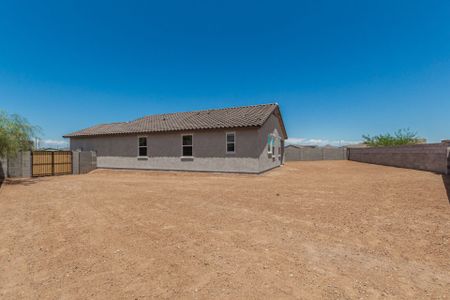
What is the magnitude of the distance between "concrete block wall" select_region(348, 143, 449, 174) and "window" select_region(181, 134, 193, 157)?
53.5 feet

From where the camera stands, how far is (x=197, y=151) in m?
17.0

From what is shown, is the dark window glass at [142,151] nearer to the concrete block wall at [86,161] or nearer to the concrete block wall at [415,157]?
the concrete block wall at [86,161]

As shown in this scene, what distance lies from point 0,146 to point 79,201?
839cm

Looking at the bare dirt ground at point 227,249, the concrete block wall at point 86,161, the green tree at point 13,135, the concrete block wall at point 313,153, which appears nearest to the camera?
the bare dirt ground at point 227,249

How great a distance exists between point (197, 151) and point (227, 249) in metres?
13.2

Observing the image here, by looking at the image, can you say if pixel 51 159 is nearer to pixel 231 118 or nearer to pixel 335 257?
pixel 231 118

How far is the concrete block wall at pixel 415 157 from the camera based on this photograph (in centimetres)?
1358

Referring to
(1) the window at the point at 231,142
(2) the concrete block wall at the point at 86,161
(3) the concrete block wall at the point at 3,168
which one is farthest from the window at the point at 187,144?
(3) the concrete block wall at the point at 3,168

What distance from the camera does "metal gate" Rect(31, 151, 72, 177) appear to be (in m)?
15.8

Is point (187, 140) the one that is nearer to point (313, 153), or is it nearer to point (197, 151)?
point (197, 151)

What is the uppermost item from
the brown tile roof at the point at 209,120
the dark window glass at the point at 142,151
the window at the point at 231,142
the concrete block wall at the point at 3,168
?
the brown tile roof at the point at 209,120

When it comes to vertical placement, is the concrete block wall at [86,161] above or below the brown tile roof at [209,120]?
below

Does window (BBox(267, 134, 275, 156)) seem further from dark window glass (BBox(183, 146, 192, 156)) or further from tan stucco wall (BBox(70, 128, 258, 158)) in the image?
dark window glass (BBox(183, 146, 192, 156))

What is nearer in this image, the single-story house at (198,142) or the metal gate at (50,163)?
the single-story house at (198,142)
